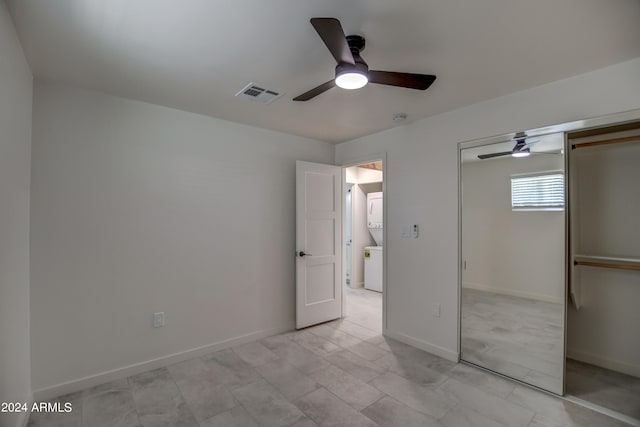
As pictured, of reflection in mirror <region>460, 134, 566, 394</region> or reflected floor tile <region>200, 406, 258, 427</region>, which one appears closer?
reflected floor tile <region>200, 406, 258, 427</region>

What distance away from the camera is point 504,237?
2.86m

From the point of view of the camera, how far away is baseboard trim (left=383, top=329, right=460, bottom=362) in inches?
114

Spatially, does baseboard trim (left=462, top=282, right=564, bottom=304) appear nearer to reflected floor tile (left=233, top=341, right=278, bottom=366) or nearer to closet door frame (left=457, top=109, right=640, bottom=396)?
closet door frame (left=457, top=109, right=640, bottom=396)

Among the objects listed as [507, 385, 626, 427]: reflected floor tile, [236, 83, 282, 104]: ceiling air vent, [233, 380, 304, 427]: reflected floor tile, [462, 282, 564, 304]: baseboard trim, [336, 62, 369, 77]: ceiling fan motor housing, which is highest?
[236, 83, 282, 104]: ceiling air vent

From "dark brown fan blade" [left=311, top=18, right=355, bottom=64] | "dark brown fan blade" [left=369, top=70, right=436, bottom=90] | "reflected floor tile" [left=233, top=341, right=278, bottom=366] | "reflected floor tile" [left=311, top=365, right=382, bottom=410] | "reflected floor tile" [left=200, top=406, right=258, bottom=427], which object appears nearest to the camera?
"dark brown fan blade" [left=311, top=18, right=355, bottom=64]

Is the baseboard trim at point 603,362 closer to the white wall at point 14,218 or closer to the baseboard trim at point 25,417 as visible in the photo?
the white wall at point 14,218

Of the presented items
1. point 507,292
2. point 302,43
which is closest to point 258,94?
point 302,43

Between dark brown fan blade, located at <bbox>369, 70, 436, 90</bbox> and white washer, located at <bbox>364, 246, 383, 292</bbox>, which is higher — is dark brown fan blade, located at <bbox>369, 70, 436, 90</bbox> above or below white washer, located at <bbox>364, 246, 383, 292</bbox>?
above

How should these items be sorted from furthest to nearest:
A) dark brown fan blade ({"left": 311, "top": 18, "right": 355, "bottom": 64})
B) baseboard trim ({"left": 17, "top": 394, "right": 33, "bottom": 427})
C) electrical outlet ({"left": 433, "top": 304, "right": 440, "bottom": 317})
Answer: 1. electrical outlet ({"left": 433, "top": 304, "right": 440, "bottom": 317})
2. baseboard trim ({"left": 17, "top": 394, "right": 33, "bottom": 427})
3. dark brown fan blade ({"left": 311, "top": 18, "right": 355, "bottom": 64})

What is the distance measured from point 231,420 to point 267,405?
27 centimetres

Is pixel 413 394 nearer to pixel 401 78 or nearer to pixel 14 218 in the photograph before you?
pixel 401 78

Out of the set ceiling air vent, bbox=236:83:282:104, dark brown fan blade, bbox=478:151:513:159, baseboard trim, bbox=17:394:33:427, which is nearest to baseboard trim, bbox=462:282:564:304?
dark brown fan blade, bbox=478:151:513:159

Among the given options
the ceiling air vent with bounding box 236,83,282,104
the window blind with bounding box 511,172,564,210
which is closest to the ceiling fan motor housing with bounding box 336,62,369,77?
the ceiling air vent with bounding box 236,83,282,104

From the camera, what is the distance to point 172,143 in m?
2.88
